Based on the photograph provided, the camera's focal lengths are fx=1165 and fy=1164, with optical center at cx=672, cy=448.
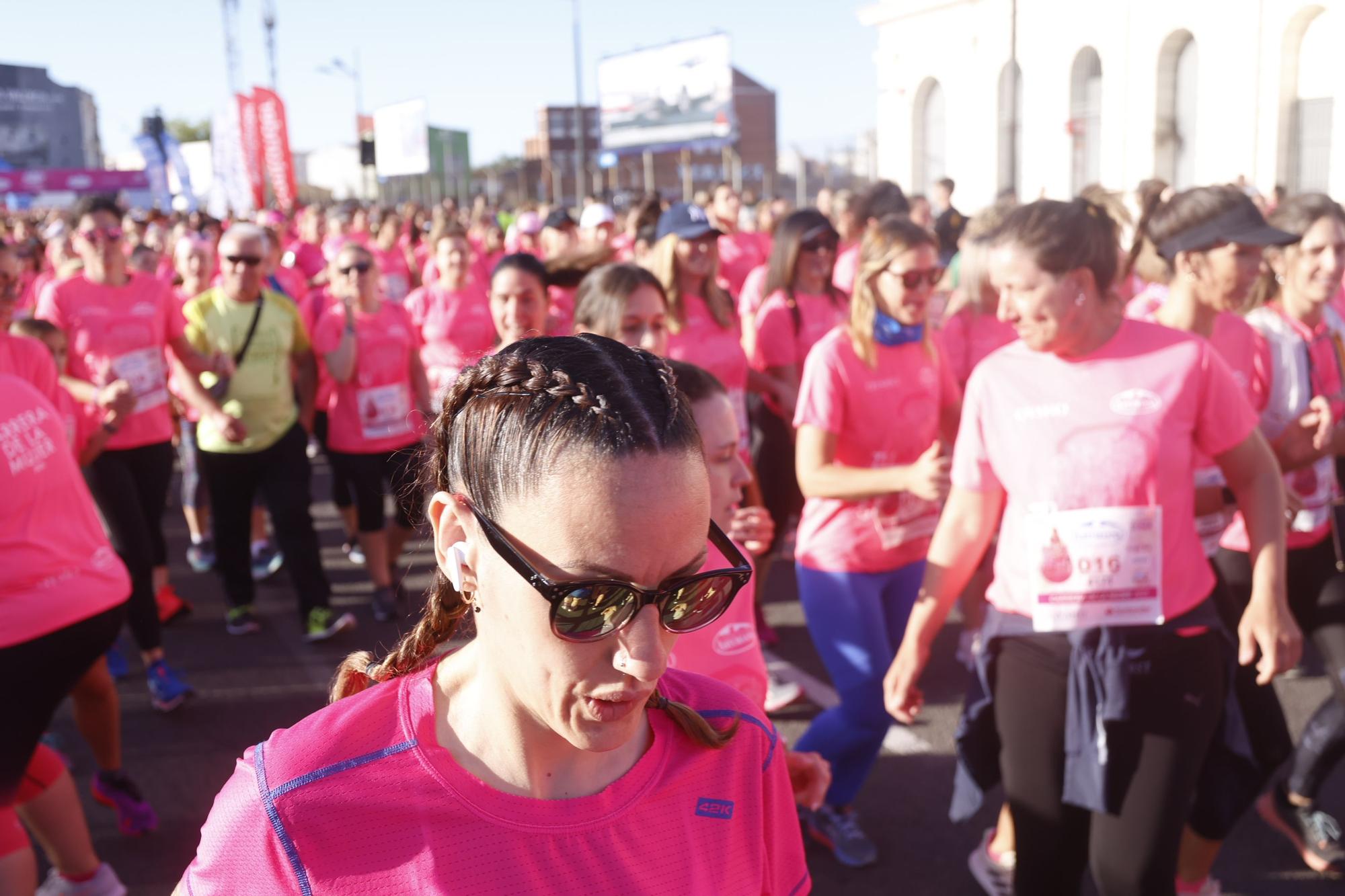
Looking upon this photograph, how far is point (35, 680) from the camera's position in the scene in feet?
10.1

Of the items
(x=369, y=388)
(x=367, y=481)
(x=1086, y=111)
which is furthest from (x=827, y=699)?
(x=1086, y=111)

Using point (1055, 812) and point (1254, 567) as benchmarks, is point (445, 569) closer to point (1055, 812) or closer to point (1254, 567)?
point (1055, 812)

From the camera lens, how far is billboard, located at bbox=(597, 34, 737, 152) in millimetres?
38844

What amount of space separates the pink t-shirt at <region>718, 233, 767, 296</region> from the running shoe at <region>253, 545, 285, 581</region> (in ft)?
12.9

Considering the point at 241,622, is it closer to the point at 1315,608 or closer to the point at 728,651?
the point at 728,651

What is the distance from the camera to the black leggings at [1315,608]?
3.68m

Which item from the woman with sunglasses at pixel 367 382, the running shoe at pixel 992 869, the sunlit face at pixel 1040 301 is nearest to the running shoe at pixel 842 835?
the running shoe at pixel 992 869

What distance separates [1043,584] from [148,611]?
12.5 feet

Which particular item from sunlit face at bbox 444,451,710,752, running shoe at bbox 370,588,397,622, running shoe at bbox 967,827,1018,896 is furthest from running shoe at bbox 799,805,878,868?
running shoe at bbox 370,588,397,622

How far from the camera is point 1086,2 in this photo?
27.1 meters

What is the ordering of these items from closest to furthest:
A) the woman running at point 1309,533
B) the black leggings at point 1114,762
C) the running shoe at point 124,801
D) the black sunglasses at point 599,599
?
the black sunglasses at point 599,599 < the black leggings at point 1114,762 < the woman running at point 1309,533 < the running shoe at point 124,801

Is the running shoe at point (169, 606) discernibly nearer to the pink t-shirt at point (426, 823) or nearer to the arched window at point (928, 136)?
the pink t-shirt at point (426, 823)

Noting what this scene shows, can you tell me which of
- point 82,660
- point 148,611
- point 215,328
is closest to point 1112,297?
point 82,660

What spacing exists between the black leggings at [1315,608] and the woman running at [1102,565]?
0.92m
